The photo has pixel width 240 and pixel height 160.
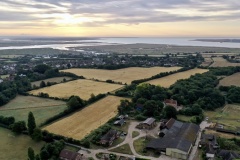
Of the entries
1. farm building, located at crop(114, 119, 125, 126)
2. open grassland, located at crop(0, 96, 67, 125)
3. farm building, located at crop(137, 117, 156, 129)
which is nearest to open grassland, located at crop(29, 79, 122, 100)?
open grassland, located at crop(0, 96, 67, 125)

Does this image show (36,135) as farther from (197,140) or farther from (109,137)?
(197,140)

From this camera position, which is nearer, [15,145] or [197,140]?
[15,145]

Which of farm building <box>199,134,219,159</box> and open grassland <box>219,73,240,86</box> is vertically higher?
open grassland <box>219,73,240,86</box>

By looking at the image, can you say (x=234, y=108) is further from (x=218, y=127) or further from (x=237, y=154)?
(x=237, y=154)

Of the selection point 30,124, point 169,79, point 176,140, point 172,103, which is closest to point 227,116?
point 172,103

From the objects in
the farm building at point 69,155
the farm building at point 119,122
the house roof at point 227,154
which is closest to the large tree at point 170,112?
the farm building at point 119,122

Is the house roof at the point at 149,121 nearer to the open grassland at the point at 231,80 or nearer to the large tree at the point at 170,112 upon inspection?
the large tree at the point at 170,112

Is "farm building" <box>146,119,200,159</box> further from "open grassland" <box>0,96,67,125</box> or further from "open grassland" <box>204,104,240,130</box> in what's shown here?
"open grassland" <box>0,96,67,125</box>
